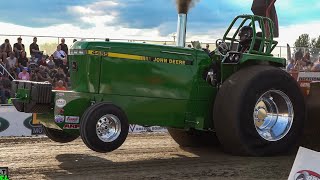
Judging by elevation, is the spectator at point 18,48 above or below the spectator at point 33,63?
above

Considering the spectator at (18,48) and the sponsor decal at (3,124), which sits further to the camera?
the spectator at (18,48)

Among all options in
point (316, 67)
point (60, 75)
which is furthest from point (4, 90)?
point (316, 67)

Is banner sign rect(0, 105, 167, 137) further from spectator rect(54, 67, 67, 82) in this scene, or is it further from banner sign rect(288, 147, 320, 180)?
banner sign rect(288, 147, 320, 180)

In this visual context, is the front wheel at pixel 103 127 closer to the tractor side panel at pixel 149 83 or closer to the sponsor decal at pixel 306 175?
the tractor side panel at pixel 149 83

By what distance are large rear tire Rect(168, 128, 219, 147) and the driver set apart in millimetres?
1430

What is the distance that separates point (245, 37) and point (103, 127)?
2673mm

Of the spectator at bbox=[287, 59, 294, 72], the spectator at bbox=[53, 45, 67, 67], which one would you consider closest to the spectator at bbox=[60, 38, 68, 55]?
the spectator at bbox=[53, 45, 67, 67]

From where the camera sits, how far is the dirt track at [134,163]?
5.40 m

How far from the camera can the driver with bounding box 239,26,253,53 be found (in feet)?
23.3

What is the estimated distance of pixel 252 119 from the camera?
657cm

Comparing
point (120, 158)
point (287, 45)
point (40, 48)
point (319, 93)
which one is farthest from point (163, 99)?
point (287, 45)

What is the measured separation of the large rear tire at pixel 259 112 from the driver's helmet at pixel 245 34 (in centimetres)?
50

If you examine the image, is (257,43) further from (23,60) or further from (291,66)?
(291,66)

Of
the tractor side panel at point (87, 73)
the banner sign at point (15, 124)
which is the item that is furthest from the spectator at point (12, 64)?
the tractor side panel at point (87, 73)
